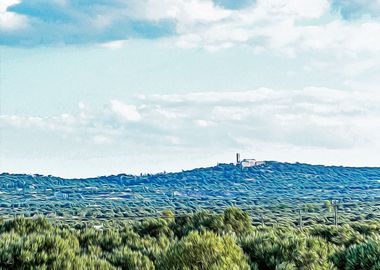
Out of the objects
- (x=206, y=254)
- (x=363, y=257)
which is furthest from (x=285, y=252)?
(x=206, y=254)

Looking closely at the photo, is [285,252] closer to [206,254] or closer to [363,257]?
[363,257]

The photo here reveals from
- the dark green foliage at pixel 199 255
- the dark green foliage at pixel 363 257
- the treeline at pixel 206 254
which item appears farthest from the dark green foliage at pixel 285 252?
the dark green foliage at pixel 199 255

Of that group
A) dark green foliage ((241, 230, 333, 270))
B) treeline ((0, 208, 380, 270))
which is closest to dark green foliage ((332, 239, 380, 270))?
treeline ((0, 208, 380, 270))

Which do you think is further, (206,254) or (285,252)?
(285,252)

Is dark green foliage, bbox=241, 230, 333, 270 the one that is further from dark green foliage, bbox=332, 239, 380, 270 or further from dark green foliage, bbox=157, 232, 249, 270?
dark green foliage, bbox=157, 232, 249, 270

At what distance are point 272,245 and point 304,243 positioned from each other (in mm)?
916

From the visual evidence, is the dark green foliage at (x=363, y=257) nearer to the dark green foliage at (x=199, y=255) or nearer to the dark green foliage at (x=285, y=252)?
the dark green foliage at (x=285, y=252)

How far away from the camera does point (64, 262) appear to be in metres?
15.4

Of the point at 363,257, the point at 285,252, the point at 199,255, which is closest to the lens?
the point at 199,255

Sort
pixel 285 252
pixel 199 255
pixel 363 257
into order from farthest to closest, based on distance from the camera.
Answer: pixel 285 252
pixel 363 257
pixel 199 255

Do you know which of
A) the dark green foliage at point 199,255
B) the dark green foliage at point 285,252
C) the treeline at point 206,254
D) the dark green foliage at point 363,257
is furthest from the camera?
the dark green foliage at point 285,252

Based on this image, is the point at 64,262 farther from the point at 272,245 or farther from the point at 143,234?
the point at 143,234

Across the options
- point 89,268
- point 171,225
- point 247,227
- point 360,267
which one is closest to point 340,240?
point 247,227

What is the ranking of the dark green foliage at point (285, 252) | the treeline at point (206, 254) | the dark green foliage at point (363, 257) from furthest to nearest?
the dark green foliage at point (285, 252), the dark green foliage at point (363, 257), the treeline at point (206, 254)
